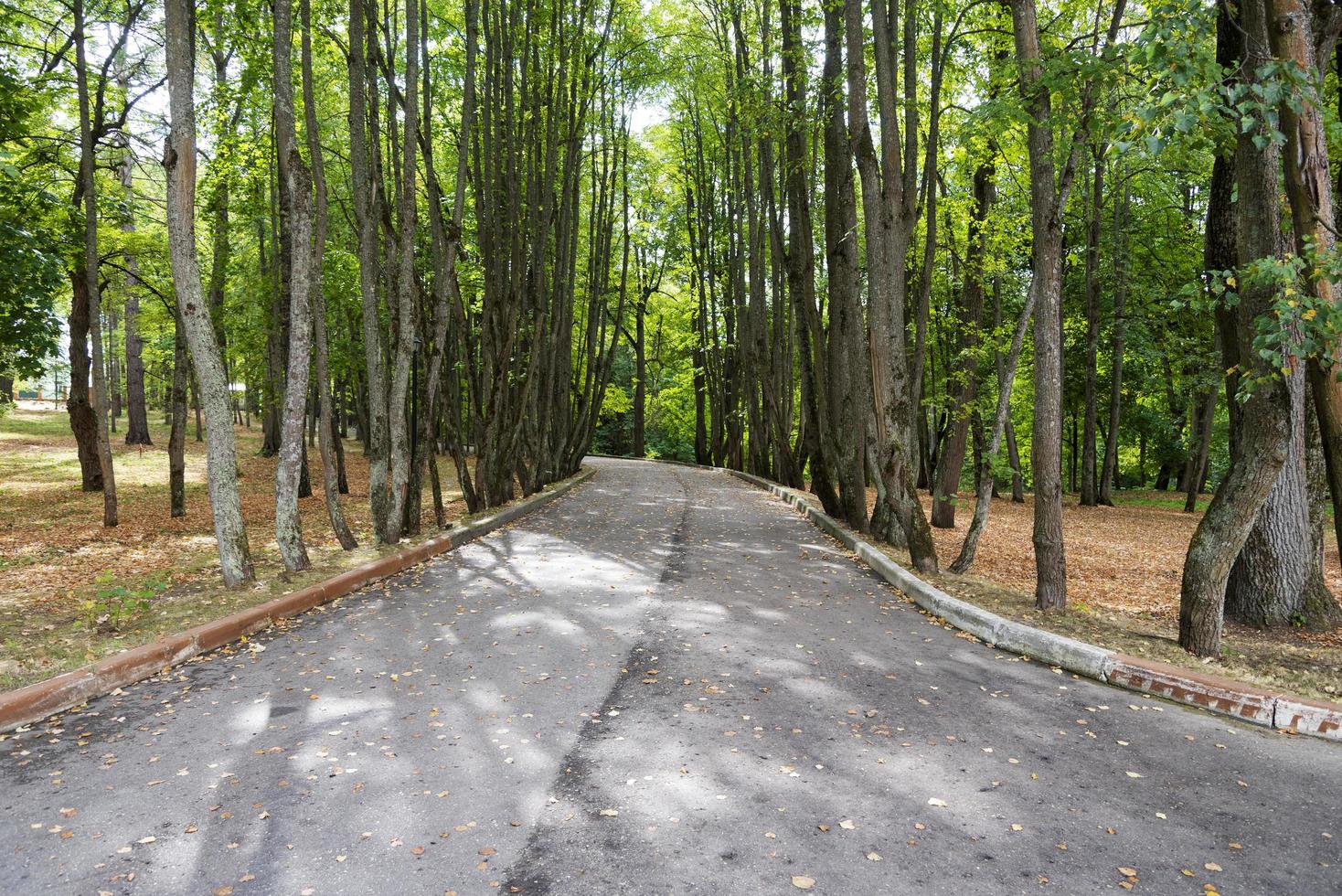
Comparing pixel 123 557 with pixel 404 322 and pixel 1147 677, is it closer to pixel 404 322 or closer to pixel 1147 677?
pixel 404 322

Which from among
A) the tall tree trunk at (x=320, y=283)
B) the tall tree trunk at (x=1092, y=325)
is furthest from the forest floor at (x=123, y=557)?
the tall tree trunk at (x=1092, y=325)

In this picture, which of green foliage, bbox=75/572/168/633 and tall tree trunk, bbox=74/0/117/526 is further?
tall tree trunk, bbox=74/0/117/526

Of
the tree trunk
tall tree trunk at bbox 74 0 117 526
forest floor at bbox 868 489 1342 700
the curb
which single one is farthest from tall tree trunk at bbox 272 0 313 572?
the tree trunk

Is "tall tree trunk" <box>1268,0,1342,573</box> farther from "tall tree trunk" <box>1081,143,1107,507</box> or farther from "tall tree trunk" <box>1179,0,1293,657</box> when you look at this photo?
"tall tree trunk" <box>1081,143,1107,507</box>

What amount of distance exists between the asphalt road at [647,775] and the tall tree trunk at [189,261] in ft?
6.20

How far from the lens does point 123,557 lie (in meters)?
9.94

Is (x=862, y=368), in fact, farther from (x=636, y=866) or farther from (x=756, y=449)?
(x=756, y=449)

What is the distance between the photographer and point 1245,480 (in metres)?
5.63

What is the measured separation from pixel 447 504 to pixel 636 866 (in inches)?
554

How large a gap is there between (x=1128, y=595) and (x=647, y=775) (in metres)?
7.42

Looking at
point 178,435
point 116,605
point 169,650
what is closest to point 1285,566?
point 169,650

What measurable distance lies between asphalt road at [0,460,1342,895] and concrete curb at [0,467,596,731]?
148 millimetres

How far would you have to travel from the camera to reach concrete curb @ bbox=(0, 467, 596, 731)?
4527 mm

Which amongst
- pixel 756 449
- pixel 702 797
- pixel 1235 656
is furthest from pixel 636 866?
pixel 756 449
